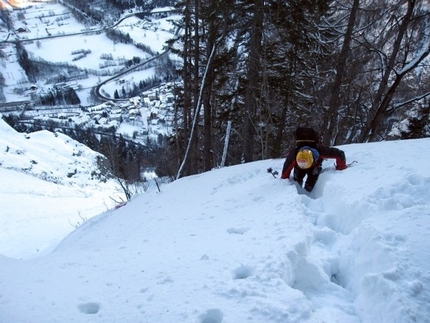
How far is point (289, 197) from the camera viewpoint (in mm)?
3957

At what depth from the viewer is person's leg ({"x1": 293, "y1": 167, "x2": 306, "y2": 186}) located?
4462 millimetres

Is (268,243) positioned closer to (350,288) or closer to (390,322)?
(350,288)

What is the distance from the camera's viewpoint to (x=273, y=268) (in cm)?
234

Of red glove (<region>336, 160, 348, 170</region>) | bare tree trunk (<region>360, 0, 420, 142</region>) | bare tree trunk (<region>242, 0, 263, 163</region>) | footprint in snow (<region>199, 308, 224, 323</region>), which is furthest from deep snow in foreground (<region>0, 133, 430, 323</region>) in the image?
bare tree trunk (<region>242, 0, 263, 163</region>)

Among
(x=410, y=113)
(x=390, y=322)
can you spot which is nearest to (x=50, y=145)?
(x=410, y=113)

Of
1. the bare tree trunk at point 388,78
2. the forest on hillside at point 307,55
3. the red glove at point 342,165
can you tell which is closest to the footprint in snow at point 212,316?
the red glove at point 342,165

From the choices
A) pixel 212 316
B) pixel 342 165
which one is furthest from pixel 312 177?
pixel 212 316

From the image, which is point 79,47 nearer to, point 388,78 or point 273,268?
point 388,78

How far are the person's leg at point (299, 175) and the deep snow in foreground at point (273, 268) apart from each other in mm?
401

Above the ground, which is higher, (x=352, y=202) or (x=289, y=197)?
(x=352, y=202)

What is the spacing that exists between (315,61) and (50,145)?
120 feet

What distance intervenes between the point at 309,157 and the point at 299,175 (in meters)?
0.41

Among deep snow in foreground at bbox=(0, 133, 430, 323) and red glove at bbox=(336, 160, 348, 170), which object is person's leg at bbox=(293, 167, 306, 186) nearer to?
deep snow in foreground at bbox=(0, 133, 430, 323)

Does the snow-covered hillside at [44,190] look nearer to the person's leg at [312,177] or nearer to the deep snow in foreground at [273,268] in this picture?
the deep snow in foreground at [273,268]
